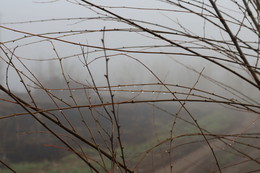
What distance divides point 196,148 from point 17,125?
8264 millimetres

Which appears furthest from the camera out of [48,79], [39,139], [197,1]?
[48,79]

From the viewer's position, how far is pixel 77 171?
32.6ft

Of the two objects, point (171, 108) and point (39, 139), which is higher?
point (39, 139)

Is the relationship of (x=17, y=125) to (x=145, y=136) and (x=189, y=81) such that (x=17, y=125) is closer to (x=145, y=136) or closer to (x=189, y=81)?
(x=145, y=136)

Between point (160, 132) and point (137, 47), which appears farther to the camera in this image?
point (160, 132)

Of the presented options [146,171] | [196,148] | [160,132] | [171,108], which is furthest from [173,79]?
[146,171]

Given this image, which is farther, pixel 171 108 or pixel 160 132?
pixel 171 108

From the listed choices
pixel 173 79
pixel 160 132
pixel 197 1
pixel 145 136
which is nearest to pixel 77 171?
pixel 145 136

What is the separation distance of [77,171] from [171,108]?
44.8 feet

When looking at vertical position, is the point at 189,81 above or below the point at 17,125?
below

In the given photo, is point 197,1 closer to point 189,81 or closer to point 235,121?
point 235,121

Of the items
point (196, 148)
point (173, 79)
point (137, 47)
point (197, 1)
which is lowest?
point (173, 79)

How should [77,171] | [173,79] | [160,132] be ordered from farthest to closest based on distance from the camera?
[173,79] < [160,132] < [77,171]

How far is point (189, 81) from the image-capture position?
37188 millimetres
